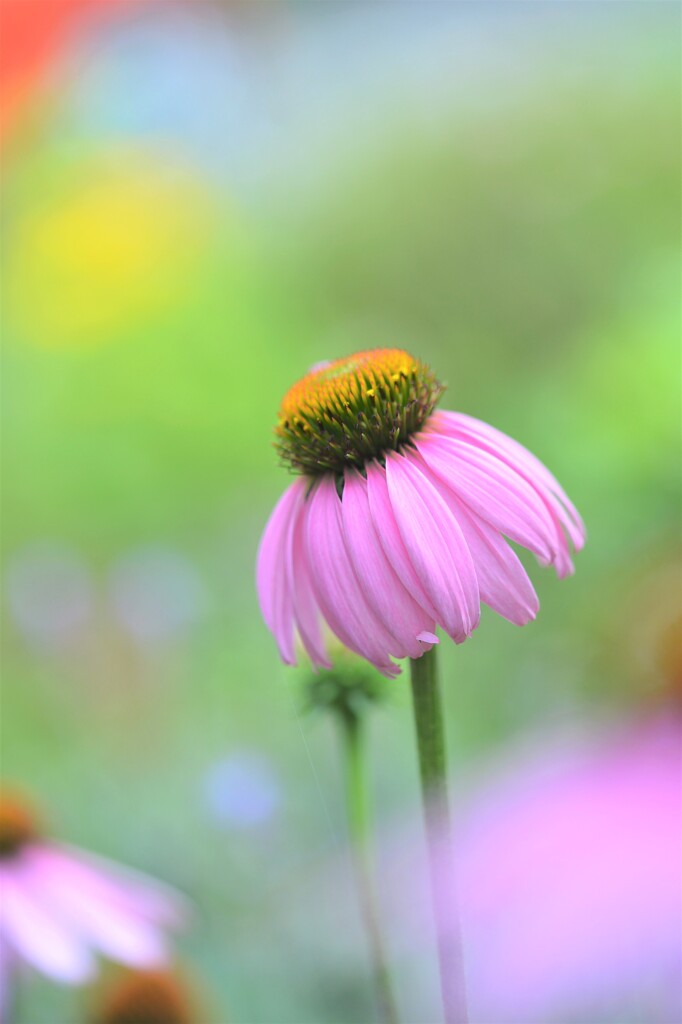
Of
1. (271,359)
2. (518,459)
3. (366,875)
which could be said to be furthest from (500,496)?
(271,359)

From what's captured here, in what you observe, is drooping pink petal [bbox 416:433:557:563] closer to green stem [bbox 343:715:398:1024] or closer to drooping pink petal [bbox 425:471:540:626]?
drooping pink petal [bbox 425:471:540:626]

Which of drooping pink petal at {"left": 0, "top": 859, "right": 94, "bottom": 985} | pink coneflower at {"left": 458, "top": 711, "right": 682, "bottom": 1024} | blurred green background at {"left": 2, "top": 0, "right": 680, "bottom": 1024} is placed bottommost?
pink coneflower at {"left": 458, "top": 711, "right": 682, "bottom": 1024}

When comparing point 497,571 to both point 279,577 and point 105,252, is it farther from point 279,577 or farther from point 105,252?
point 105,252

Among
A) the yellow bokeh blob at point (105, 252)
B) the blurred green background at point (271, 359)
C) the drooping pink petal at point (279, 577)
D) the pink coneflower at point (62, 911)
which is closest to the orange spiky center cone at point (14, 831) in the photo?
the pink coneflower at point (62, 911)

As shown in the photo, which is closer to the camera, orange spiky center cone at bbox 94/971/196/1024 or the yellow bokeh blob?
orange spiky center cone at bbox 94/971/196/1024

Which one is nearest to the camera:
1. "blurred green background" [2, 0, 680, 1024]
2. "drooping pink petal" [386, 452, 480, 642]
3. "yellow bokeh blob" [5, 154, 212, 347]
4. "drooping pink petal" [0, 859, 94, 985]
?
"drooping pink petal" [386, 452, 480, 642]

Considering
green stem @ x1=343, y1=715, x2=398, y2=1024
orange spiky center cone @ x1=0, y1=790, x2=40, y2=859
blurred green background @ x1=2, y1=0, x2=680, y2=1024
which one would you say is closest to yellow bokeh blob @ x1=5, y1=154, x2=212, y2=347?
blurred green background @ x1=2, y1=0, x2=680, y2=1024

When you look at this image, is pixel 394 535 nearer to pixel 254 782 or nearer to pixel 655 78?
pixel 254 782
